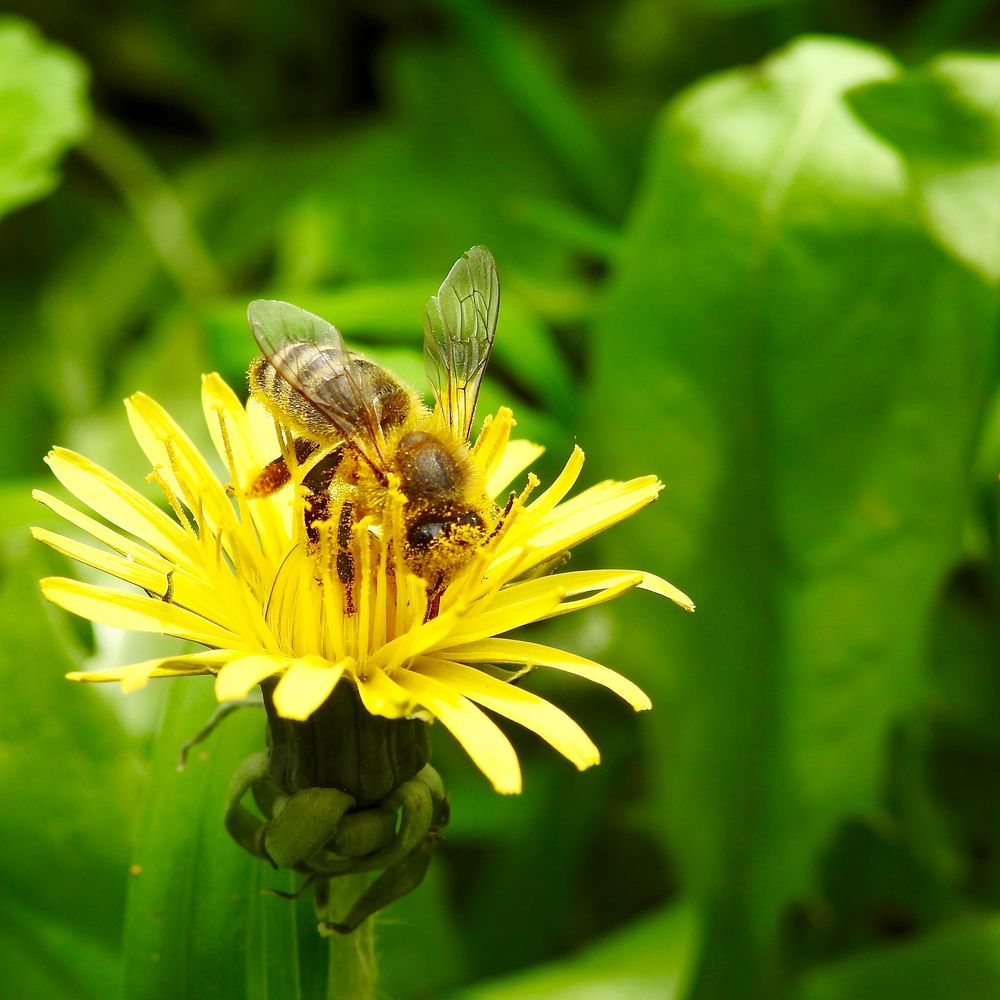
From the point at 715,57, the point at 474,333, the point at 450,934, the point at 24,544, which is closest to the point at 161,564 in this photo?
the point at 474,333

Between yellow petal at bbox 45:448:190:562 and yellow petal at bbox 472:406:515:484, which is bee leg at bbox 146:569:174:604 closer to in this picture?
yellow petal at bbox 45:448:190:562

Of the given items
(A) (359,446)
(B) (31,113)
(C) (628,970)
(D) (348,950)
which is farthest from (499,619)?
(B) (31,113)

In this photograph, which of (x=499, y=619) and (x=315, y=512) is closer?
(x=499, y=619)

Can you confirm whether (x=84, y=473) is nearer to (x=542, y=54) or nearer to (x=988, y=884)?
(x=988, y=884)

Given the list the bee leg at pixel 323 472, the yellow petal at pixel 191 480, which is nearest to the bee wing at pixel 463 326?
the bee leg at pixel 323 472

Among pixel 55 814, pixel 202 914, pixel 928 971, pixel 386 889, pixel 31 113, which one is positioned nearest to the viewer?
pixel 386 889

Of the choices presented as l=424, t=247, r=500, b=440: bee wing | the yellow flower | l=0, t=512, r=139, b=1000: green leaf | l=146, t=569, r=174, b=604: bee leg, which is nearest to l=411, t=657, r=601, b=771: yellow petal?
the yellow flower

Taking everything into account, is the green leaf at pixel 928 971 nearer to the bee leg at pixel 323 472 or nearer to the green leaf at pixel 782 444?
the green leaf at pixel 782 444

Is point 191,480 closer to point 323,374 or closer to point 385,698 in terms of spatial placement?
point 323,374
